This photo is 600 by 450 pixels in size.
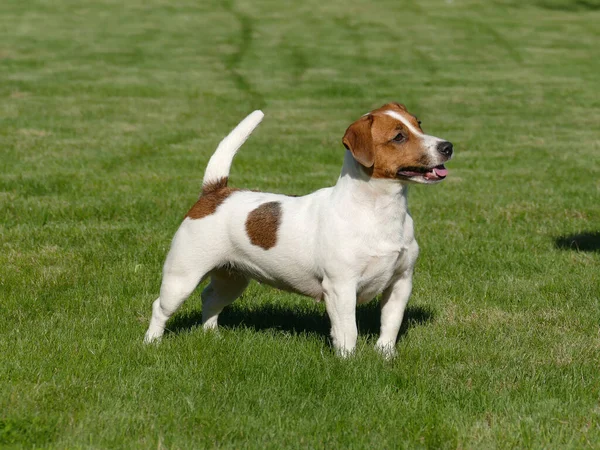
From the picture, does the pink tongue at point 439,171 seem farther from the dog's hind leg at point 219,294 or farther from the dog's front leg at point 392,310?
the dog's hind leg at point 219,294

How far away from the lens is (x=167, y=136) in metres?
16.9

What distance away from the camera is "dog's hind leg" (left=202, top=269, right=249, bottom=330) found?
21.9 feet

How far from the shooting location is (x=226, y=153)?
254 inches

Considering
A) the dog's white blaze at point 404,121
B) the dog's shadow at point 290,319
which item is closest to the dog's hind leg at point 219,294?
the dog's shadow at point 290,319

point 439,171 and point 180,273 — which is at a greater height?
point 439,171

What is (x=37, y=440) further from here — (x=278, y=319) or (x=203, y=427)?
(x=278, y=319)

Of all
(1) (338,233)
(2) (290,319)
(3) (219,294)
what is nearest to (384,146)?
(1) (338,233)

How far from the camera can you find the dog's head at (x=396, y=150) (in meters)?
5.36

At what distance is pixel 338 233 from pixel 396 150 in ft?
2.09

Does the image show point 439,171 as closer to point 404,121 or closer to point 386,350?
point 404,121

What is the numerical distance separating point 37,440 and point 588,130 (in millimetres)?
16387

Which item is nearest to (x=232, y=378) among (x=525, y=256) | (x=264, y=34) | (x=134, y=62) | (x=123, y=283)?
(x=123, y=283)

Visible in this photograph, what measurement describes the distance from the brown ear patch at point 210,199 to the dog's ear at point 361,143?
47.8 inches

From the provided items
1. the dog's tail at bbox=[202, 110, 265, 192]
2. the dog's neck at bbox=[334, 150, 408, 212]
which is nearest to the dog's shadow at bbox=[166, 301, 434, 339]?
the dog's tail at bbox=[202, 110, 265, 192]
